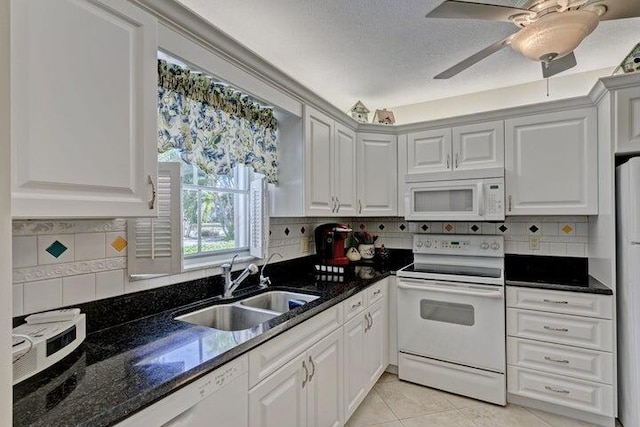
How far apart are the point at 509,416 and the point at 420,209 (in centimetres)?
155

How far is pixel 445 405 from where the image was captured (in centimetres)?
228

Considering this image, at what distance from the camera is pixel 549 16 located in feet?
4.44

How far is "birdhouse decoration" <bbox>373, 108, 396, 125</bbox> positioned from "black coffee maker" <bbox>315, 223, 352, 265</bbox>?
1.07 m

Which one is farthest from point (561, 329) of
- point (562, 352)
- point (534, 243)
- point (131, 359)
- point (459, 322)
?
point (131, 359)

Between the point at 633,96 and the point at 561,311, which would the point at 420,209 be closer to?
the point at 561,311

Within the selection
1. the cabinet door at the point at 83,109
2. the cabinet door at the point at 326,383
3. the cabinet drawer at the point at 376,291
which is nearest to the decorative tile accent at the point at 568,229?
the cabinet drawer at the point at 376,291

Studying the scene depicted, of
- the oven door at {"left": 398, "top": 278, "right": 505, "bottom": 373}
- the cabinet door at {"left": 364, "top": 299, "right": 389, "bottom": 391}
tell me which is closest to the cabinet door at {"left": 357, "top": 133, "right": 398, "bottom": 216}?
the oven door at {"left": 398, "top": 278, "right": 505, "bottom": 373}

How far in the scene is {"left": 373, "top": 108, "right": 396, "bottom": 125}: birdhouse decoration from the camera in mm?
2986

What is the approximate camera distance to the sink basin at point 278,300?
194cm

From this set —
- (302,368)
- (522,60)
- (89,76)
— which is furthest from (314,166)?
(522,60)

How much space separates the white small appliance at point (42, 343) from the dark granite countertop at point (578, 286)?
8.04 feet

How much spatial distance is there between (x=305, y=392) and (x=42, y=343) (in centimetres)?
106

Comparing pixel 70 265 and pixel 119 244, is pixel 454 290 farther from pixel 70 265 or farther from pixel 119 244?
pixel 70 265

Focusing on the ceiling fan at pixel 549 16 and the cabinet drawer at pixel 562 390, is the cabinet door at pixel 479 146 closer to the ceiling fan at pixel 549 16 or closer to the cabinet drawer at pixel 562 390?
the ceiling fan at pixel 549 16
